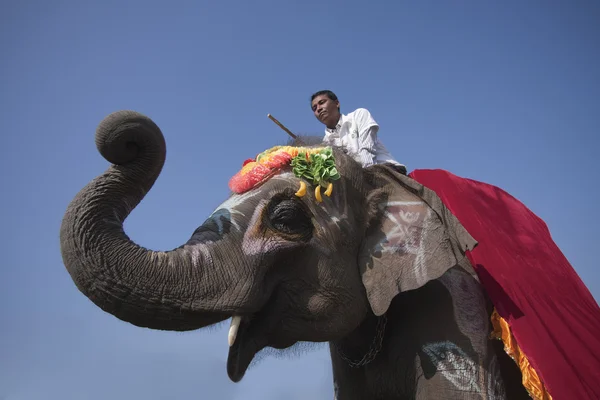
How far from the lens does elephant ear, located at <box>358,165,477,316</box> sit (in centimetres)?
335

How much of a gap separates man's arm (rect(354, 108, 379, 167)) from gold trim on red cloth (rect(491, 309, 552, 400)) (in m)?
1.45

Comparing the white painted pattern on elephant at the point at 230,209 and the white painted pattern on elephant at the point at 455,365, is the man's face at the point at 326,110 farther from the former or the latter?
the white painted pattern on elephant at the point at 455,365

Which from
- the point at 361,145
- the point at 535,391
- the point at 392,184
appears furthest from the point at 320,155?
the point at 535,391

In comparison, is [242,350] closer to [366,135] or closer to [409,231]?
[409,231]

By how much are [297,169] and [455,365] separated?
57.1 inches

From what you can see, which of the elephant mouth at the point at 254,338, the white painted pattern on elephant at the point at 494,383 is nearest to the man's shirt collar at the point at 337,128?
the elephant mouth at the point at 254,338

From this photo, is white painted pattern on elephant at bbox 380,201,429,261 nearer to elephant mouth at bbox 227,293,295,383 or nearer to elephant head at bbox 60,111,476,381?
elephant head at bbox 60,111,476,381

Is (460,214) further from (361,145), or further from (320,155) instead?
(320,155)

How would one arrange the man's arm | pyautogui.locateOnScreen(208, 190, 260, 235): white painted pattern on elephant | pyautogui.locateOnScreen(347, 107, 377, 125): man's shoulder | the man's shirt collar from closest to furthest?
pyautogui.locateOnScreen(208, 190, 260, 235): white painted pattern on elephant → the man's arm → pyautogui.locateOnScreen(347, 107, 377, 125): man's shoulder → the man's shirt collar

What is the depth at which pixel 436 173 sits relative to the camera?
4.52 meters

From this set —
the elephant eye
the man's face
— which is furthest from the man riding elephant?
the elephant eye

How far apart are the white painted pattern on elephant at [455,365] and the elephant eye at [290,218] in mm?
989

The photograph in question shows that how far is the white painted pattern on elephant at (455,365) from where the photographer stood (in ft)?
10.4

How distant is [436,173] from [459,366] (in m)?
1.73
